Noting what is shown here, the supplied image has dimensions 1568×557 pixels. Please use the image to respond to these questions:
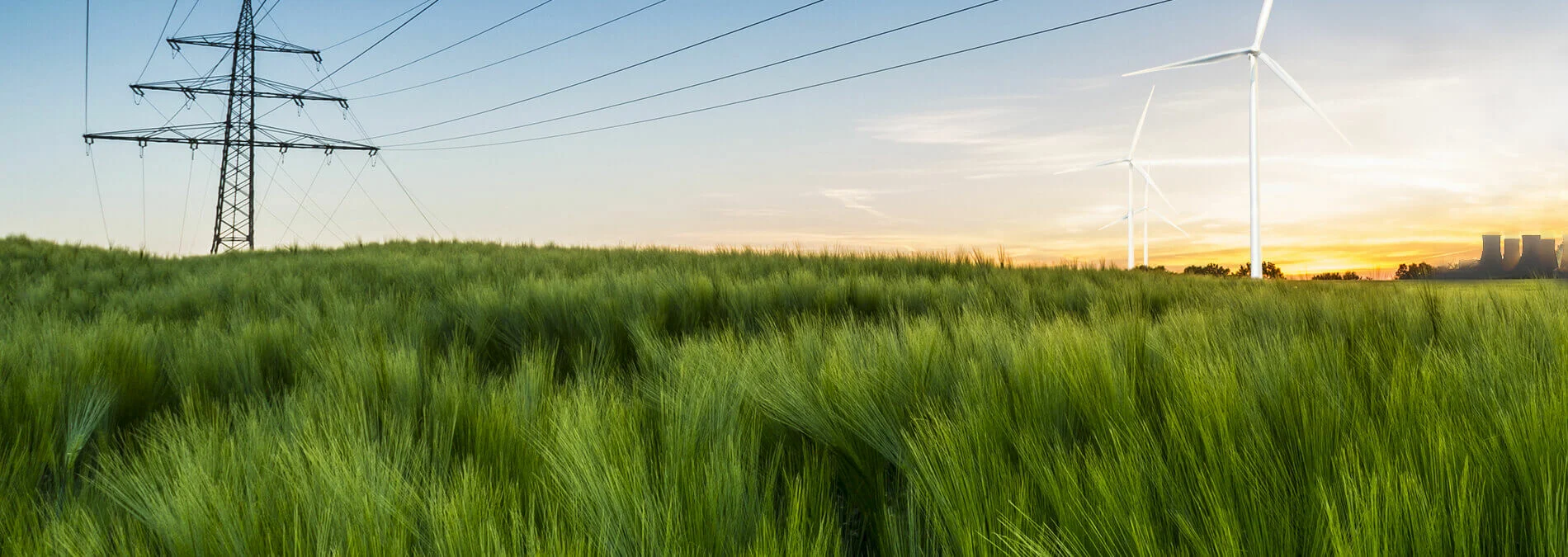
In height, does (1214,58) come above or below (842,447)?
above

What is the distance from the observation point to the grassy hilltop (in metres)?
0.77

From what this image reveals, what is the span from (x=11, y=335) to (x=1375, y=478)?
4.06m

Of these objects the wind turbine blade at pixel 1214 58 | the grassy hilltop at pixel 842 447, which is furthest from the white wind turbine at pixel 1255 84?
the grassy hilltop at pixel 842 447

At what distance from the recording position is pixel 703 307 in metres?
3.42

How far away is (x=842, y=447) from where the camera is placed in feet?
4.11

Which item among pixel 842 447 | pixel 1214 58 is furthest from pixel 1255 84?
pixel 842 447

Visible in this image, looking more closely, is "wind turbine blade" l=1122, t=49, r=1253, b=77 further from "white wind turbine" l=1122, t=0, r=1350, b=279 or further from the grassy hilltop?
the grassy hilltop

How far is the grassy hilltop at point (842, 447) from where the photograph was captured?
0.77 metres

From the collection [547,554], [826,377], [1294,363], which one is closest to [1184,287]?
[1294,363]

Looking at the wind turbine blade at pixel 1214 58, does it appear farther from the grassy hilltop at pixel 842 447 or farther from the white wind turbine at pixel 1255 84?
the grassy hilltop at pixel 842 447

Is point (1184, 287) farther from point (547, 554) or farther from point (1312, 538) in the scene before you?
point (547, 554)

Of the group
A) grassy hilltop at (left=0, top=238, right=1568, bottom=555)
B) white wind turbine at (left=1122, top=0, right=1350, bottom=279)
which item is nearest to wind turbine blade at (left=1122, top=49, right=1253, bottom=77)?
white wind turbine at (left=1122, top=0, right=1350, bottom=279)

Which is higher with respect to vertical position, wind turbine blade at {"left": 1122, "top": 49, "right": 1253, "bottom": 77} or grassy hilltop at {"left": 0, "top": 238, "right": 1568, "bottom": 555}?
wind turbine blade at {"left": 1122, "top": 49, "right": 1253, "bottom": 77}

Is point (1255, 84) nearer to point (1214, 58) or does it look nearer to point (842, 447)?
point (1214, 58)
